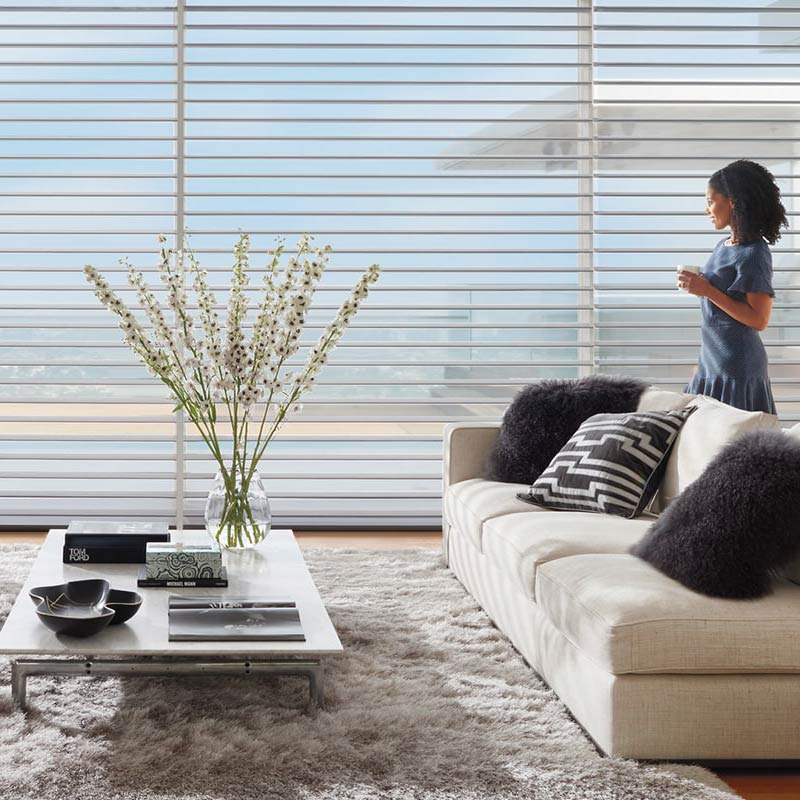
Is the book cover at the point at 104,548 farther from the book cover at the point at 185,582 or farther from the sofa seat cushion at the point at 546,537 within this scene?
the sofa seat cushion at the point at 546,537

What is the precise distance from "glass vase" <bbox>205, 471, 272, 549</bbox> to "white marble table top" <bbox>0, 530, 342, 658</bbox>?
0.06 metres

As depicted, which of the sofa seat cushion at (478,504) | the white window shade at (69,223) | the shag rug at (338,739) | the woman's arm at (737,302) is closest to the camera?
the shag rug at (338,739)

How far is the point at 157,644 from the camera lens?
2588mm

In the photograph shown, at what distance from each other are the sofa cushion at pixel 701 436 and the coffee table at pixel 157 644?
126 cm

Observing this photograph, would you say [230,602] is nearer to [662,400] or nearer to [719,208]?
[662,400]

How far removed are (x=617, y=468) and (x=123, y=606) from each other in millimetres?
1763

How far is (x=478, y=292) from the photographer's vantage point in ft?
19.2

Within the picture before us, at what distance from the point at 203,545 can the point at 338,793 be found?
Answer: 1.11m

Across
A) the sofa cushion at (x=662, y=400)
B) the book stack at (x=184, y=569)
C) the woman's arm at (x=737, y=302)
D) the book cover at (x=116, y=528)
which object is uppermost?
the woman's arm at (x=737, y=302)

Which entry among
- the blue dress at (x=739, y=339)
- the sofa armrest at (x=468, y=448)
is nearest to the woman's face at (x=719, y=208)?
the blue dress at (x=739, y=339)

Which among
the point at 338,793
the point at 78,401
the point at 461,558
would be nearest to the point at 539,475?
the point at 461,558

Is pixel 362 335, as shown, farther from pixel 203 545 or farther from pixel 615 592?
pixel 615 592

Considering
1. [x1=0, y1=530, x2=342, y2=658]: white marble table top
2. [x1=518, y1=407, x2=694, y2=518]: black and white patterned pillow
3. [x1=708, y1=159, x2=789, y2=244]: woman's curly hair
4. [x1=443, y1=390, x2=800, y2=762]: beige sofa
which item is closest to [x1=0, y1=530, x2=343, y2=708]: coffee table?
[x1=0, y1=530, x2=342, y2=658]: white marble table top

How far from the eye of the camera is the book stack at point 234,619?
263 cm
